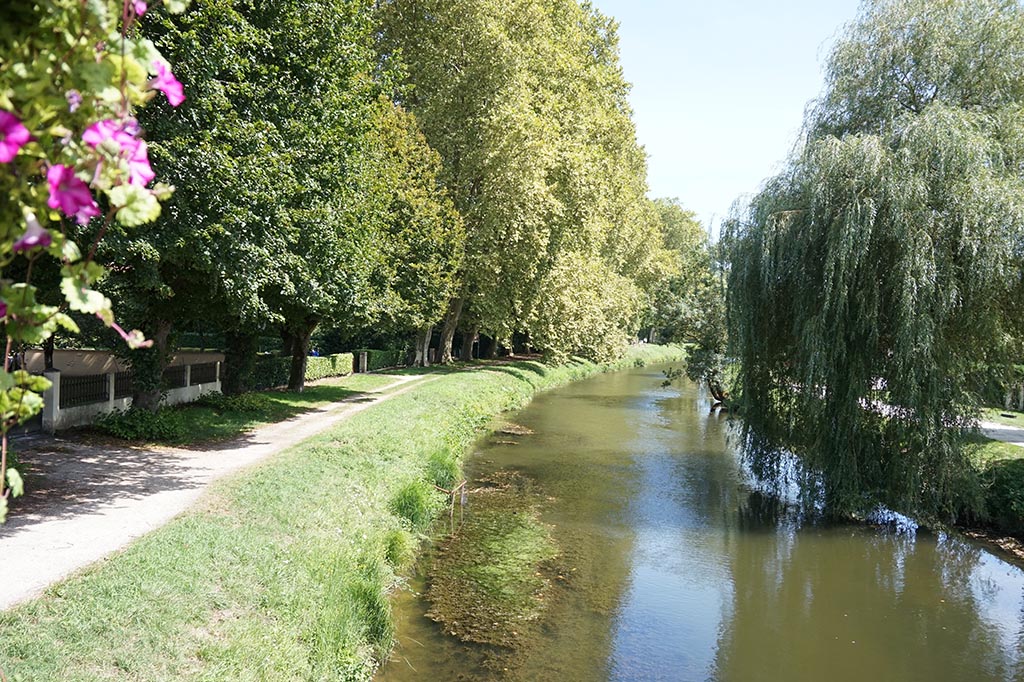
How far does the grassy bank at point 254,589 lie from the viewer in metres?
5.83

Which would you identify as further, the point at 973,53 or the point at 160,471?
the point at 973,53

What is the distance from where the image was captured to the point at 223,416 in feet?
58.2

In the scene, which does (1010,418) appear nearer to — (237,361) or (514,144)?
(514,144)

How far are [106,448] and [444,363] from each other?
78.5ft

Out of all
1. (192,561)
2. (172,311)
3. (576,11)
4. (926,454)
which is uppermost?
(576,11)

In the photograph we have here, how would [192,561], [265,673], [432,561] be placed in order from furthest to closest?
1. [432,561]
2. [192,561]
3. [265,673]

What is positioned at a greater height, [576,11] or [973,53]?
[576,11]

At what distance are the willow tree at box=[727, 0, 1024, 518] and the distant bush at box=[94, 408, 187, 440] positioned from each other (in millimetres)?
11775

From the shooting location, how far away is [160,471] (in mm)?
11977

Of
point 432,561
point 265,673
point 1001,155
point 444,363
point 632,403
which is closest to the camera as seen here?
point 265,673

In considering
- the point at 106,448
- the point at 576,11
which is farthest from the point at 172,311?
the point at 576,11

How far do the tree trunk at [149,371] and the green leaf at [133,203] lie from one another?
13889mm

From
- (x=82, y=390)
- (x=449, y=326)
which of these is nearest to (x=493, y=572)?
(x=82, y=390)

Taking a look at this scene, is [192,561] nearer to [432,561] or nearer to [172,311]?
[432,561]
